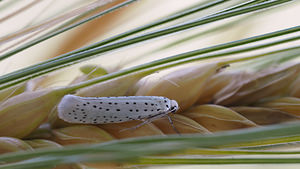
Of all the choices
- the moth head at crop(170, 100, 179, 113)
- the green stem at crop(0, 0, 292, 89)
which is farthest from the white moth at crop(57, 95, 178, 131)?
the green stem at crop(0, 0, 292, 89)

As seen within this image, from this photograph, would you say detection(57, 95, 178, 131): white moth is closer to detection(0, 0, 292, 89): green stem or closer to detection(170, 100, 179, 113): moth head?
detection(170, 100, 179, 113): moth head

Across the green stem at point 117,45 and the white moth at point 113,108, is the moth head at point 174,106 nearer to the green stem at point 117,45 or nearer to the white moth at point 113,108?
the white moth at point 113,108

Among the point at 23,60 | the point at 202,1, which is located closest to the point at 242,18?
the point at 202,1

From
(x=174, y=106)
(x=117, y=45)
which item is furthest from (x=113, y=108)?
(x=117, y=45)

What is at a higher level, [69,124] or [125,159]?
[125,159]

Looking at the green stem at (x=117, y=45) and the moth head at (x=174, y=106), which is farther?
the moth head at (x=174, y=106)

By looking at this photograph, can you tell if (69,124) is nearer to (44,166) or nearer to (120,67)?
(120,67)

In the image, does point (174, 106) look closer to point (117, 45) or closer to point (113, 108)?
point (113, 108)

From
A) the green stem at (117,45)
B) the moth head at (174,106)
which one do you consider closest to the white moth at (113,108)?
the moth head at (174,106)
